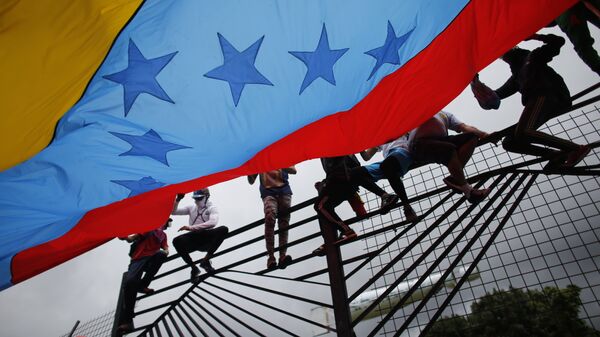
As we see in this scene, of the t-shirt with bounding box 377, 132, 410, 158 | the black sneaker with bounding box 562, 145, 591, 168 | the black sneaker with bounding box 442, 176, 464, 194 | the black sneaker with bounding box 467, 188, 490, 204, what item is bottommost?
the black sneaker with bounding box 467, 188, 490, 204

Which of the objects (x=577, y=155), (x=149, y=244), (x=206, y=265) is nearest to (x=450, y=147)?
(x=577, y=155)

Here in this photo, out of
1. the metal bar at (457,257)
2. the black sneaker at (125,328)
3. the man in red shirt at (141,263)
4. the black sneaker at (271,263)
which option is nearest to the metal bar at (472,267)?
the metal bar at (457,257)

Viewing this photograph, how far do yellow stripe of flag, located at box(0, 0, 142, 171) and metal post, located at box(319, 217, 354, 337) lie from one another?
251 cm

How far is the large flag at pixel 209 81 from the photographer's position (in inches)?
83.1

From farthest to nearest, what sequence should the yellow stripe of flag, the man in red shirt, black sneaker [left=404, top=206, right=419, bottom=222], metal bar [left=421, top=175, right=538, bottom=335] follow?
the man in red shirt < black sneaker [left=404, top=206, right=419, bottom=222] < metal bar [left=421, top=175, right=538, bottom=335] < the yellow stripe of flag

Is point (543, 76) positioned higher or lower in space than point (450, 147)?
higher

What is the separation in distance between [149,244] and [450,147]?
428 cm

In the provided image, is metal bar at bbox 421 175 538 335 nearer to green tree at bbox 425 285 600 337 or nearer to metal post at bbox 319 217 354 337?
metal post at bbox 319 217 354 337

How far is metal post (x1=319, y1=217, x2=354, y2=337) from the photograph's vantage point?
2846 millimetres

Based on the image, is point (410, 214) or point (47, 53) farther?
point (410, 214)

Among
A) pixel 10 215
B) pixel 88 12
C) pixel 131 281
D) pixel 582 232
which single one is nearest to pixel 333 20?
pixel 88 12

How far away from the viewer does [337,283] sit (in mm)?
3109

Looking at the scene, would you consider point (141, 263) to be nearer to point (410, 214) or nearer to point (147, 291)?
point (147, 291)

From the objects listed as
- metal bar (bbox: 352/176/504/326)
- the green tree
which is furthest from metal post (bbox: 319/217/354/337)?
the green tree
